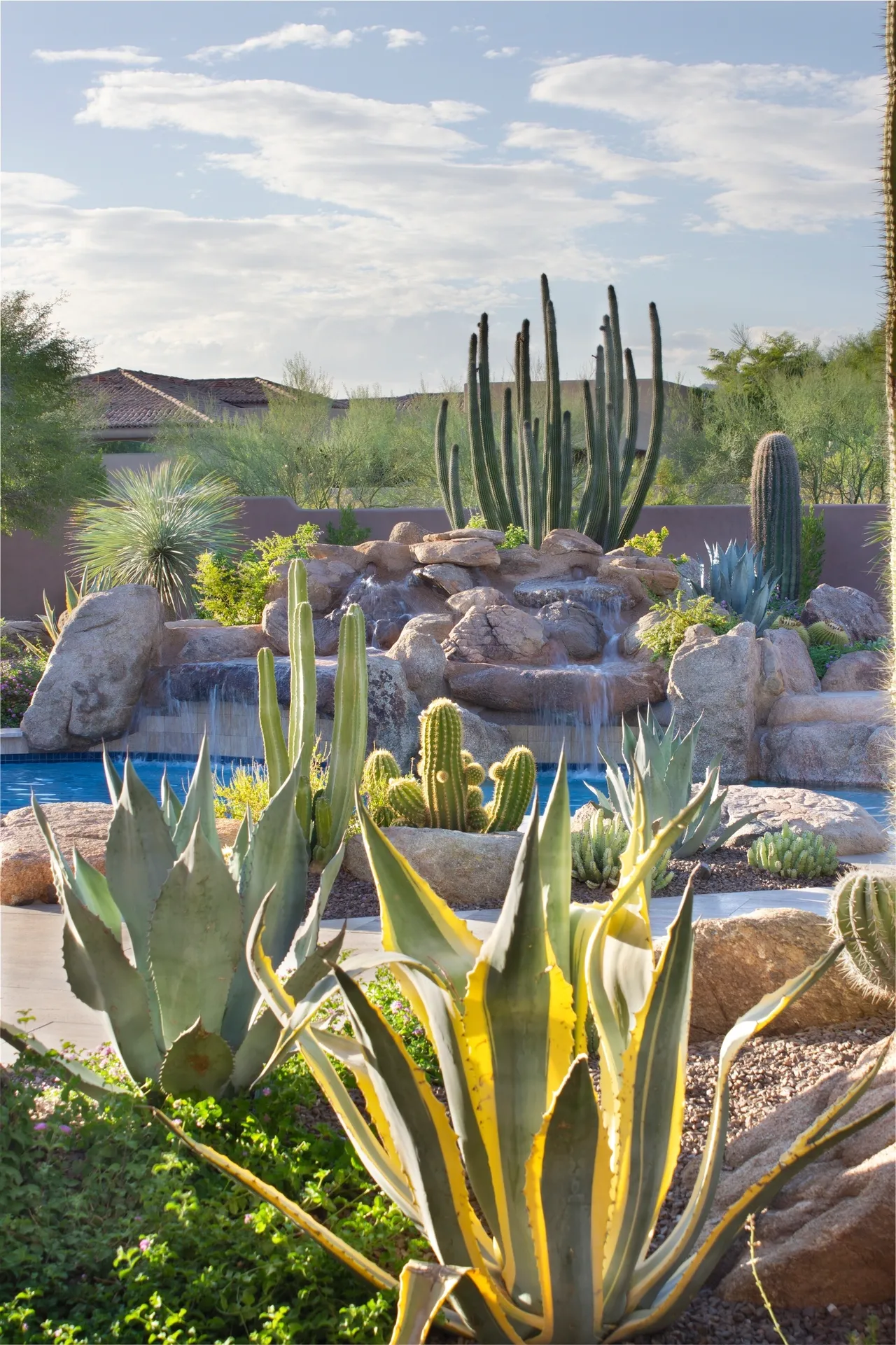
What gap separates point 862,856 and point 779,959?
134 inches

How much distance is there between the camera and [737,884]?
5301 mm

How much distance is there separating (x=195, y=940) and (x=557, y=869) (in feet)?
2.98

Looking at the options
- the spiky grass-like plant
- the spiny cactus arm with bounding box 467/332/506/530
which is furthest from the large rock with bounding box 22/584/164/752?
the spiny cactus arm with bounding box 467/332/506/530

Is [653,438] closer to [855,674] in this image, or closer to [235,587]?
[855,674]

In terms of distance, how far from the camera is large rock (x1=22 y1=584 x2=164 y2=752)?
37.8 ft

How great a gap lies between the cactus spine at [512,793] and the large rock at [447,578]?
8.03m

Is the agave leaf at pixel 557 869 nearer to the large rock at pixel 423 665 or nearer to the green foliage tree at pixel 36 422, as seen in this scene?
the large rock at pixel 423 665

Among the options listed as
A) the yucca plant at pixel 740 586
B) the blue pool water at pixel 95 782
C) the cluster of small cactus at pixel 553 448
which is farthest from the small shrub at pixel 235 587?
the yucca plant at pixel 740 586

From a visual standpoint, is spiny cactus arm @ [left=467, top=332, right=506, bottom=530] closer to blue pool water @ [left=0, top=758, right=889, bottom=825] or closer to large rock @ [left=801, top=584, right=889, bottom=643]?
large rock @ [left=801, top=584, right=889, bottom=643]

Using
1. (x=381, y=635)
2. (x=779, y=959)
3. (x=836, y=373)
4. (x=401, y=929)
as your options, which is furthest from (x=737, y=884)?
(x=836, y=373)

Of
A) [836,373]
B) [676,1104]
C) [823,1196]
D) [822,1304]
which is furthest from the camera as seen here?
[836,373]

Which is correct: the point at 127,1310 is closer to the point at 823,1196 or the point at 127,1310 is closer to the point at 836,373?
the point at 823,1196

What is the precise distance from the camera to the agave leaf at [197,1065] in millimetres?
2410

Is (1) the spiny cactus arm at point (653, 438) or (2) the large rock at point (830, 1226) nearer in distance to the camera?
(2) the large rock at point (830, 1226)
